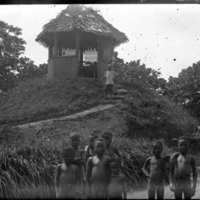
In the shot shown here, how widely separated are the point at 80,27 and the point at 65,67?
6.41 feet

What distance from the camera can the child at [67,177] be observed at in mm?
4879

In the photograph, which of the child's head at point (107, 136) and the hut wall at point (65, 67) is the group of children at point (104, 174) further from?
the hut wall at point (65, 67)

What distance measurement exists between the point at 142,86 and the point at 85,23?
11.9ft

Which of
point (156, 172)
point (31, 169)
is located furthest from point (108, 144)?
point (31, 169)

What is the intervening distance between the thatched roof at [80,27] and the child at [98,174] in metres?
11.7

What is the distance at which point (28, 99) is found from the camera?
16344 millimetres

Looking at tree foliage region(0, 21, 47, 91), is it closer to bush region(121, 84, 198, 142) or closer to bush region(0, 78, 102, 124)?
bush region(0, 78, 102, 124)

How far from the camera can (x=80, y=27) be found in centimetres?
1670

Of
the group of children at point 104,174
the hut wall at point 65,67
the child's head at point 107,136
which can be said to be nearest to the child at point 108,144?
the child's head at point 107,136

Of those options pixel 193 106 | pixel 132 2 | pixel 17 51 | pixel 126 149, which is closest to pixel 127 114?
pixel 126 149

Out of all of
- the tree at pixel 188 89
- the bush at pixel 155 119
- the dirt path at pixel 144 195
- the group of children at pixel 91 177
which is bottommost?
the dirt path at pixel 144 195

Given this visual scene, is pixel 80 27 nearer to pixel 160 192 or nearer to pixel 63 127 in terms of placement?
pixel 63 127

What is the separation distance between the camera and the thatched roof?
55.7ft

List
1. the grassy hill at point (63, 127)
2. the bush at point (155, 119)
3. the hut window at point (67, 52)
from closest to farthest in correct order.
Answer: the grassy hill at point (63, 127), the bush at point (155, 119), the hut window at point (67, 52)
